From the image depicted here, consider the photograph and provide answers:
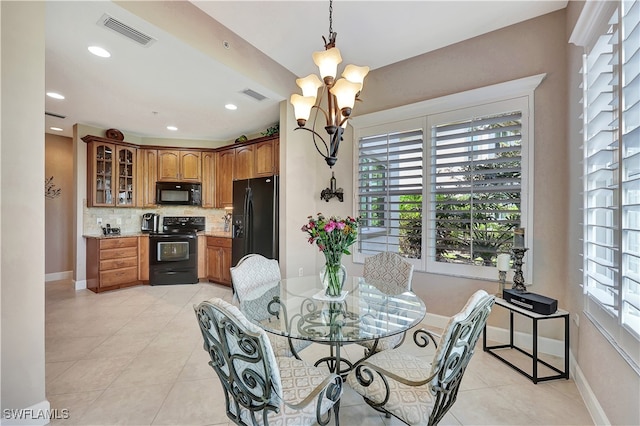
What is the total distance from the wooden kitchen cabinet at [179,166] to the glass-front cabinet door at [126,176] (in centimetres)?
44

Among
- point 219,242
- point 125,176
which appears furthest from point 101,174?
point 219,242

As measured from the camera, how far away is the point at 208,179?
5426 millimetres

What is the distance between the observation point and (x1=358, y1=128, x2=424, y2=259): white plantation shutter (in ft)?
10.4

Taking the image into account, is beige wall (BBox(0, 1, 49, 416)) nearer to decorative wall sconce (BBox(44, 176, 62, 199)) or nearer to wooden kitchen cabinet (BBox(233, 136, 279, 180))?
wooden kitchen cabinet (BBox(233, 136, 279, 180))

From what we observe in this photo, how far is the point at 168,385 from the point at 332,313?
4.64 ft

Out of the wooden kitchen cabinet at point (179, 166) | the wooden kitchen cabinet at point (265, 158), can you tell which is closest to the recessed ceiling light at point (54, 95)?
the wooden kitchen cabinet at point (179, 166)

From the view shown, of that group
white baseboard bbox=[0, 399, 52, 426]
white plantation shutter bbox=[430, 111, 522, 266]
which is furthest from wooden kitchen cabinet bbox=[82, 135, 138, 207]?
white plantation shutter bbox=[430, 111, 522, 266]

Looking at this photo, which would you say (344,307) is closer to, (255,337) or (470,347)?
(470,347)

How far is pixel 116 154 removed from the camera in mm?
4852

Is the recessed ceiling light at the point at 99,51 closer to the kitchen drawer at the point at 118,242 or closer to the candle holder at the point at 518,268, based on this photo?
the kitchen drawer at the point at 118,242

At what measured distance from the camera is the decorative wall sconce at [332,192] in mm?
3707

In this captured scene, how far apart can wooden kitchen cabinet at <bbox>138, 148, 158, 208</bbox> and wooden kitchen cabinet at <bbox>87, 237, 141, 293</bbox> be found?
2.57 ft

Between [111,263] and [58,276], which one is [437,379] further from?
[58,276]

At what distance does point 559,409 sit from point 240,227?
3.96m
